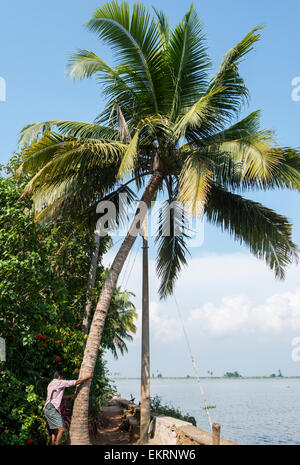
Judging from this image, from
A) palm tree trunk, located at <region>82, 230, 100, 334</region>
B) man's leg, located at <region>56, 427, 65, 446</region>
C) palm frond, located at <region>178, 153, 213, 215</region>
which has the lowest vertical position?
man's leg, located at <region>56, 427, 65, 446</region>

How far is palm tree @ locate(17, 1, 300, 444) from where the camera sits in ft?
27.5

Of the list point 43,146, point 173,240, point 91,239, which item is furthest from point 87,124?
point 173,240

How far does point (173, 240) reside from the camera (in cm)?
1170

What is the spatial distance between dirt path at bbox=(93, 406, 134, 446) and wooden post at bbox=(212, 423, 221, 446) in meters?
4.03

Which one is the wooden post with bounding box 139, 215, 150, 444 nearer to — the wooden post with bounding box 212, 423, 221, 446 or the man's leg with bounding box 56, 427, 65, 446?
the man's leg with bounding box 56, 427, 65, 446

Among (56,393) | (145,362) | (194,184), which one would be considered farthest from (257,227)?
(56,393)

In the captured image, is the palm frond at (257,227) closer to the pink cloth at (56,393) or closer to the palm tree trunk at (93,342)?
the palm tree trunk at (93,342)

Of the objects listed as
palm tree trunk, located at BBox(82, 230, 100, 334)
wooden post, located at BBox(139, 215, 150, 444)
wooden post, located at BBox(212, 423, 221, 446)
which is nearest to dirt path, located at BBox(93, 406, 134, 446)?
wooden post, located at BBox(139, 215, 150, 444)

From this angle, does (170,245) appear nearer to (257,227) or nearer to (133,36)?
(257,227)

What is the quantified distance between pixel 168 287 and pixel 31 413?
612cm

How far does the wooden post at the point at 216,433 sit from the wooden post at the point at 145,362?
2.95 metres

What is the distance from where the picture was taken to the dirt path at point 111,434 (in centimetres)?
991

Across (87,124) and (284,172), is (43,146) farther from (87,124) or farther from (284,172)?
(284,172)

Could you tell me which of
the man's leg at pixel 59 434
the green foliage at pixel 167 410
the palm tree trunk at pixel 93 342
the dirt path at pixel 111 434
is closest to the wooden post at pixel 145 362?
the palm tree trunk at pixel 93 342
